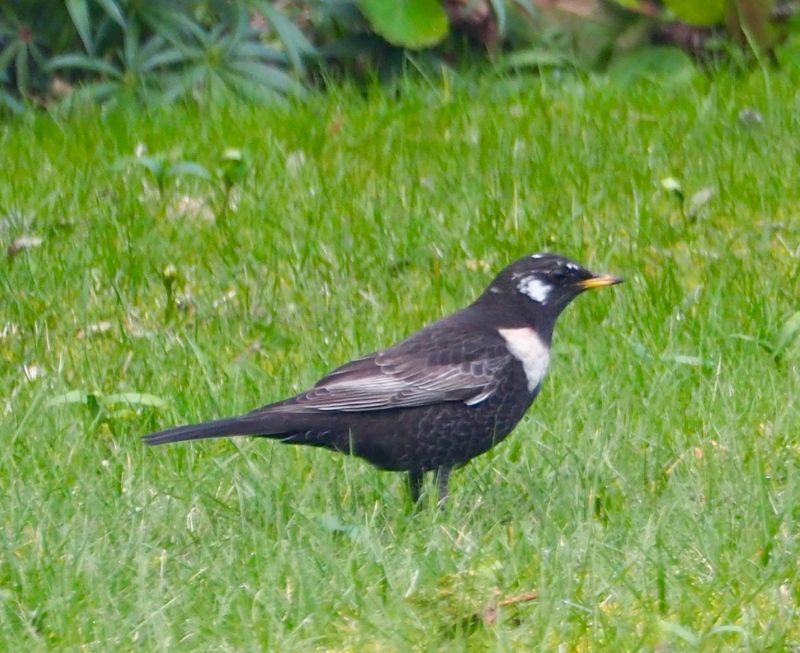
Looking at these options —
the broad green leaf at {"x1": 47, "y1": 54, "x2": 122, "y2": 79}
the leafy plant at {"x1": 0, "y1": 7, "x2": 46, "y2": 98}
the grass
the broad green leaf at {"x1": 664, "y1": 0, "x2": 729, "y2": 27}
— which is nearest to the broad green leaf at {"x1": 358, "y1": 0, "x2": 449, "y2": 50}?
the grass

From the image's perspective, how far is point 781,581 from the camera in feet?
12.5

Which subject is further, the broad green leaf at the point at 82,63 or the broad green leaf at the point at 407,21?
the broad green leaf at the point at 407,21

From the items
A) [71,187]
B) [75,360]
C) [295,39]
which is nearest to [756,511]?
[75,360]

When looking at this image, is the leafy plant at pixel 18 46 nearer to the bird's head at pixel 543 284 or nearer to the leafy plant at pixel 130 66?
the leafy plant at pixel 130 66

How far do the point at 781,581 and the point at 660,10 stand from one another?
17.2 feet

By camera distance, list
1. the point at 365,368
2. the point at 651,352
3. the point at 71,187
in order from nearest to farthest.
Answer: the point at 365,368
the point at 651,352
the point at 71,187

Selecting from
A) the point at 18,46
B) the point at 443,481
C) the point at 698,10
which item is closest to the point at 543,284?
the point at 443,481

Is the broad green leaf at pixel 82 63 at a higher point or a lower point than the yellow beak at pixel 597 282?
lower

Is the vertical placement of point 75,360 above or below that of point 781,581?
below

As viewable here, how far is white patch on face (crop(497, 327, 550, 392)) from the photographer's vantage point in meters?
4.62

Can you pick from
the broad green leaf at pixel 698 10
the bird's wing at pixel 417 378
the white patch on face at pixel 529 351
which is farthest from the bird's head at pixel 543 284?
the broad green leaf at pixel 698 10

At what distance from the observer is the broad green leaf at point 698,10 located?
8.18m

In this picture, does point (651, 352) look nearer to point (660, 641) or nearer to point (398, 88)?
point (660, 641)

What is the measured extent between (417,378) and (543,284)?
0.55m
